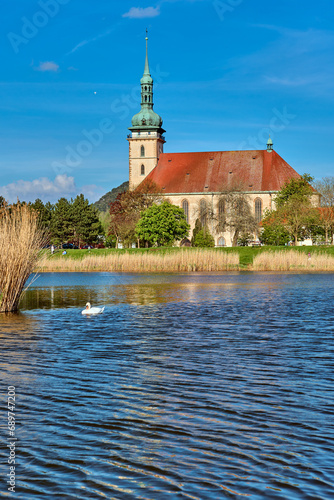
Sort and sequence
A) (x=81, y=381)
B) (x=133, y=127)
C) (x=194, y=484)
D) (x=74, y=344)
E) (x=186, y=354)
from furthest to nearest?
(x=133, y=127) → (x=74, y=344) → (x=186, y=354) → (x=81, y=381) → (x=194, y=484)

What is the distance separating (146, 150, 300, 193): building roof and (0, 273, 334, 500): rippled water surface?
73.0 metres

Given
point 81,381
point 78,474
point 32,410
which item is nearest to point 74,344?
point 81,381

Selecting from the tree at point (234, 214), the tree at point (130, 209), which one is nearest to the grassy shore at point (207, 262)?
the tree at point (234, 214)

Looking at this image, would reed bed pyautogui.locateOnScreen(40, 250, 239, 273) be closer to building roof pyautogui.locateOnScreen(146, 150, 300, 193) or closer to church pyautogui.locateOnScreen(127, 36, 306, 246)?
church pyautogui.locateOnScreen(127, 36, 306, 246)

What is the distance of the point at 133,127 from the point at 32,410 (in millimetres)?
90629

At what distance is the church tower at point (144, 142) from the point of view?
9431 cm

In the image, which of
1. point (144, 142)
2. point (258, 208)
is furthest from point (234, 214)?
point (144, 142)

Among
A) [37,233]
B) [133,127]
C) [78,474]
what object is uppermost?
[133,127]

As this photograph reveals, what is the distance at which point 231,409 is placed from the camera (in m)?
7.01

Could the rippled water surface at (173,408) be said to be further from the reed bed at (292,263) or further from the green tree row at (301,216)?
the green tree row at (301,216)

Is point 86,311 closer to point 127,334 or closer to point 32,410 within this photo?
point 127,334

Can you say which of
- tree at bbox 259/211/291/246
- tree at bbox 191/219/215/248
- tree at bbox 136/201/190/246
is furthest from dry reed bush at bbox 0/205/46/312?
tree at bbox 191/219/215/248

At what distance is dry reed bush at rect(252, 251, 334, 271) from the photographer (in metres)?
41.1

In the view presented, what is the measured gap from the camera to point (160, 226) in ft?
227
